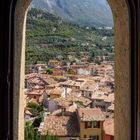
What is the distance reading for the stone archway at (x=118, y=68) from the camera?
1.42 metres

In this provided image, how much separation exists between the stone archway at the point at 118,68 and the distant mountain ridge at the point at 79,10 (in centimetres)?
9

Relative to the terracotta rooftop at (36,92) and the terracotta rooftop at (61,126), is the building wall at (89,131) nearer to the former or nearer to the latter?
the terracotta rooftop at (61,126)

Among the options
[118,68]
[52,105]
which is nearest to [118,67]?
[118,68]

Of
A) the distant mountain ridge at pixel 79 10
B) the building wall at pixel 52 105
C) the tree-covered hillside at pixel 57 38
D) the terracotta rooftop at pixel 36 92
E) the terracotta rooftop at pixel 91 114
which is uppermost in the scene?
the distant mountain ridge at pixel 79 10

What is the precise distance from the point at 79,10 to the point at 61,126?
663mm

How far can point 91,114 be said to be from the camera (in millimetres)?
1695

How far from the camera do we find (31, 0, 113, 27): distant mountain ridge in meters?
1.72

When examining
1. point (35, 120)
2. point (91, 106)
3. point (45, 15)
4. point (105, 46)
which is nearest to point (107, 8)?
point (105, 46)

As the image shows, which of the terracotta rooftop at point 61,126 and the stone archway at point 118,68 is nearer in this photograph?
the stone archway at point 118,68

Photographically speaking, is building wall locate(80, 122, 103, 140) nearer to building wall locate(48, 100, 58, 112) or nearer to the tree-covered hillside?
building wall locate(48, 100, 58, 112)

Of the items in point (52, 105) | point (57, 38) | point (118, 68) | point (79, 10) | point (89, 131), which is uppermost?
point (79, 10)

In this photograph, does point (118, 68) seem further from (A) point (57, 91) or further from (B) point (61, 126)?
(B) point (61, 126)

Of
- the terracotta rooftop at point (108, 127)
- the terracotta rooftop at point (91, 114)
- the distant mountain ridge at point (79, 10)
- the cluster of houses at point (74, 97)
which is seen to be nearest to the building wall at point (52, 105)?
the cluster of houses at point (74, 97)

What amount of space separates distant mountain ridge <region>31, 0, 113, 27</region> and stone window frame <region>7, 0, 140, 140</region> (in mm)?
88
